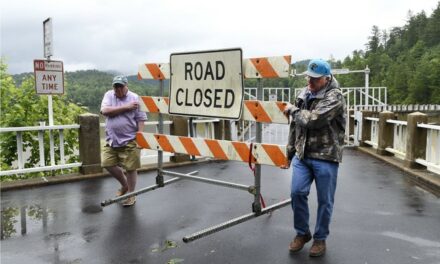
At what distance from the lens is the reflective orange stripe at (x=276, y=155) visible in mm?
4445

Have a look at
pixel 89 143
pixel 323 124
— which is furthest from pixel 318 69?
pixel 89 143

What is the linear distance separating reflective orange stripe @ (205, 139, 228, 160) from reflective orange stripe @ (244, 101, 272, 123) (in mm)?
618

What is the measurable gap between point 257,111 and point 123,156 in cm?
232

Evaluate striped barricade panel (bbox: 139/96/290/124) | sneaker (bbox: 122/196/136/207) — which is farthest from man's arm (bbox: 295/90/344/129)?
sneaker (bbox: 122/196/136/207)

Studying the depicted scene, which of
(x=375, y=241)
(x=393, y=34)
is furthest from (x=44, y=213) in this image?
(x=393, y=34)

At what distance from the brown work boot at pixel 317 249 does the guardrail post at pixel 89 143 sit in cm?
532

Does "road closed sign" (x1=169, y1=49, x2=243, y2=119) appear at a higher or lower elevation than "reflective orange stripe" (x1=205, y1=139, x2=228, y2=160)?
higher

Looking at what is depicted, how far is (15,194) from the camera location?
6930 millimetres

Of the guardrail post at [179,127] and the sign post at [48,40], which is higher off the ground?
the sign post at [48,40]

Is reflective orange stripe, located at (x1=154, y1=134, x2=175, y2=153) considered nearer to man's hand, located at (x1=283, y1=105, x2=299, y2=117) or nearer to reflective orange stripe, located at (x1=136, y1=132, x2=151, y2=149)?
reflective orange stripe, located at (x1=136, y1=132, x2=151, y2=149)

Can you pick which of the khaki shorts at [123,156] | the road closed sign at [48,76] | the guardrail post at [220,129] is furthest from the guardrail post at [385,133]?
the road closed sign at [48,76]

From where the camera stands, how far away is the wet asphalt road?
4.15 meters

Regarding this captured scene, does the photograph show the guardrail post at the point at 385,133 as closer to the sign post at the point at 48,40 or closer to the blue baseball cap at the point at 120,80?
the blue baseball cap at the point at 120,80

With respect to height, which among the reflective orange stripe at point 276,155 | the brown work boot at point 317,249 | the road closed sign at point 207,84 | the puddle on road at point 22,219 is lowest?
the puddle on road at point 22,219
